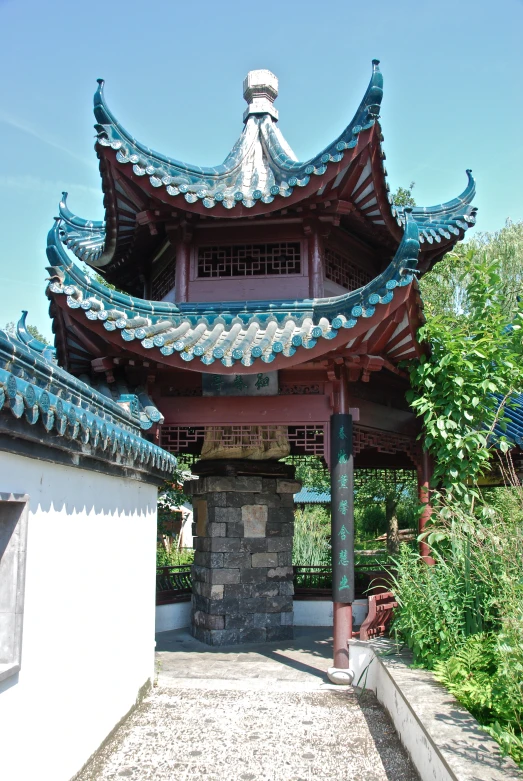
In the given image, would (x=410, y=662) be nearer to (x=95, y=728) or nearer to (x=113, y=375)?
(x=95, y=728)

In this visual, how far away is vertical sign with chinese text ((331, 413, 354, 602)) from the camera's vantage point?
6.43 meters

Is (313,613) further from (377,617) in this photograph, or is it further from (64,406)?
(64,406)

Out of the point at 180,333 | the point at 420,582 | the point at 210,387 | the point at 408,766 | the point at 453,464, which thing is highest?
the point at 180,333

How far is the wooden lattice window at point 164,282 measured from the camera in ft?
26.5

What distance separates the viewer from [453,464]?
6.71 metres

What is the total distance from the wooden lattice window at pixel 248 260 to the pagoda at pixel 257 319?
0.02m

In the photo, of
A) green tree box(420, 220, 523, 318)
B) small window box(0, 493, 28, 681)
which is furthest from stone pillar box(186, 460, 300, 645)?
green tree box(420, 220, 523, 318)

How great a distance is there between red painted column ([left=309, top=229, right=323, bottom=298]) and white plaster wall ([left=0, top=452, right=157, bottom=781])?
3023 mm

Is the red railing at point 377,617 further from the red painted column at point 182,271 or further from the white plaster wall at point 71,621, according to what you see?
the red painted column at point 182,271

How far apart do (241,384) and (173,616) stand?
175 inches

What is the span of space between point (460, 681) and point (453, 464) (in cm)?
262

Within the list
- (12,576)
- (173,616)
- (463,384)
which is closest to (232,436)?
(463,384)

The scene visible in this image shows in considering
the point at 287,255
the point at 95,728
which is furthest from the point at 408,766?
the point at 287,255

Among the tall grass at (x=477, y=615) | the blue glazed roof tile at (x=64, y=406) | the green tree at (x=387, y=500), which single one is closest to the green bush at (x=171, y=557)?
the green tree at (x=387, y=500)
